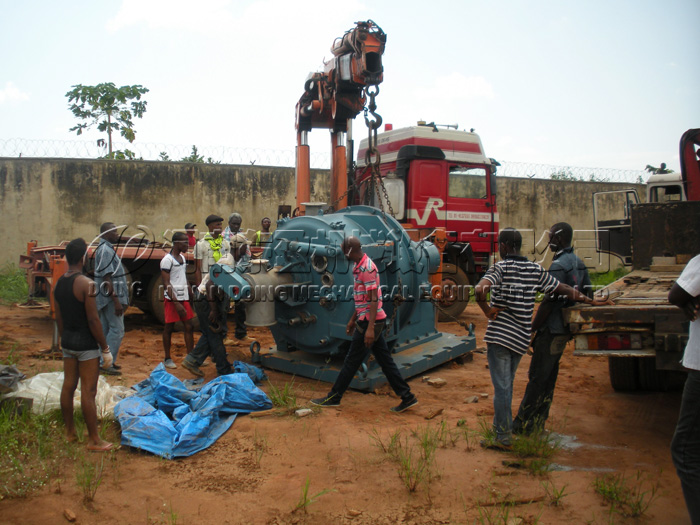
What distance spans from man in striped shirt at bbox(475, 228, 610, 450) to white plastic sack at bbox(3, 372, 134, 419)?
3.05 m

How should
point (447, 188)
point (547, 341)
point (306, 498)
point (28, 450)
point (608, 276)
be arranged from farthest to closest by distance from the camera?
point (608, 276) < point (447, 188) < point (547, 341) < point (28, 450) < point (306, 498)

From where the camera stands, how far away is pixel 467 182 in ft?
32.7

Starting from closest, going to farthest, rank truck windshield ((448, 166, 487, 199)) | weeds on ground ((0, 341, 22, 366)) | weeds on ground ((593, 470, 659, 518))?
weeds on ground ((593, 470, 659, 518)), weeds on ground ((0, 341, 22, 366)), truck windshield ((448, 166, 487, 199))

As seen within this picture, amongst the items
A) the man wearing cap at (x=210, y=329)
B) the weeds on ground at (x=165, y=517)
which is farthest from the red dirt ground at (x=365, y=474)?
the man wearing cap at (x=210, y=329)

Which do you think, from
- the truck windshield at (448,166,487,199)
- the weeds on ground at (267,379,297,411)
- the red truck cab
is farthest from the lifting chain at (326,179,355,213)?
the weeds on ground at (267,379,297,411)

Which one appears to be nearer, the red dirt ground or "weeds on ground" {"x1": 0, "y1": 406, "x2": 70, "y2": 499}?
the red dirt ground

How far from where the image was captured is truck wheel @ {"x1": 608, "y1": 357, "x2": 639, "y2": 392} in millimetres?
5441

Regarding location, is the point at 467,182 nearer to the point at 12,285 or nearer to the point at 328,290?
the point at 328,290

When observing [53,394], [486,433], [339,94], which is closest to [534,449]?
[486,433]

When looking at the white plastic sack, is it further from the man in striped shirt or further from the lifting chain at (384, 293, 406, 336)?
the man in striped shirt

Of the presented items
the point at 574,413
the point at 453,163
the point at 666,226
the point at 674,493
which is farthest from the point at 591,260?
the point at 674,493

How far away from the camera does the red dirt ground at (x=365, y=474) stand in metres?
3.26

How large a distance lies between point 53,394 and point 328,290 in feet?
8.48

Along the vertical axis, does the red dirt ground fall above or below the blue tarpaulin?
below
